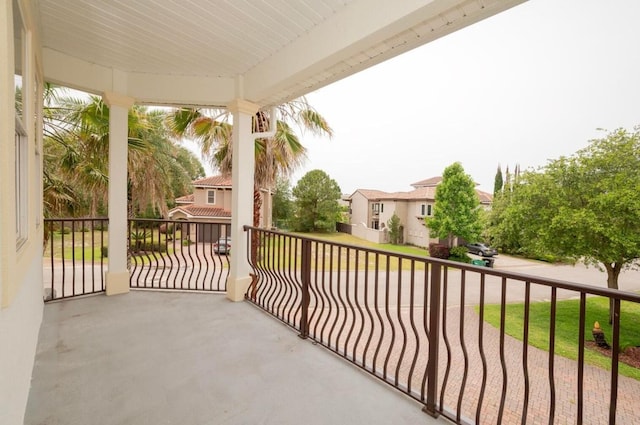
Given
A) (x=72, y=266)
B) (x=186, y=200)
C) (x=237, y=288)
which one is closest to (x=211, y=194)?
(x=186, y=200)

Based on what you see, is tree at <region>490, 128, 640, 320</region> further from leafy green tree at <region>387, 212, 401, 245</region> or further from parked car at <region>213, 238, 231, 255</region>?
leafy green tree at <region>387, 212, 401, 245</region>

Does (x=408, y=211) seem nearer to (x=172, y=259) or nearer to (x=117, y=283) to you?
(x=172, y=259)

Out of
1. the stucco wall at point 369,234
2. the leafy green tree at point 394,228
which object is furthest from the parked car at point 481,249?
the stucco wall at point 369,234

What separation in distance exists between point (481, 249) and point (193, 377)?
20.6 metres

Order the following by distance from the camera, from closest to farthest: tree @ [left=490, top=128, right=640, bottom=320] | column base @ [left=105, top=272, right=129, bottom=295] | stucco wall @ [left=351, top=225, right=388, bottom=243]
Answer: column base @ [left=105, top=272, right=129, bottom=295] < tree @ [left=490, top=128, right=640, bottom=320] < stucco wall @ [left=351, top=225, right=388, bottom=243]

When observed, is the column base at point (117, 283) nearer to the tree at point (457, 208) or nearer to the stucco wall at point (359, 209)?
the tree at point (457, 208)

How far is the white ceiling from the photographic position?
201cm

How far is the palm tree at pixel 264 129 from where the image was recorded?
540 cm

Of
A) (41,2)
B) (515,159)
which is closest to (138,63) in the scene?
(41,2)

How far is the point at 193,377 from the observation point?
6.34 feet

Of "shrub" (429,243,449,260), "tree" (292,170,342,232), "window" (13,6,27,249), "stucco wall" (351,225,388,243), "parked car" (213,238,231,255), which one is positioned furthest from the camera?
"tree" (292,170,342,232)

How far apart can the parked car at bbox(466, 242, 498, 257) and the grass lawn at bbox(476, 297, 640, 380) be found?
6.46m

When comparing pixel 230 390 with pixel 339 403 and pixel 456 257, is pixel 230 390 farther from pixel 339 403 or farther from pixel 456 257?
pixel 456 257

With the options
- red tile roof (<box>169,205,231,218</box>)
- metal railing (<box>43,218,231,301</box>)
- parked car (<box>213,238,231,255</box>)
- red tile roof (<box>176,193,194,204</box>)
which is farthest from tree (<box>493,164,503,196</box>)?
metal railing (<box>43,218,231,301</box>)
